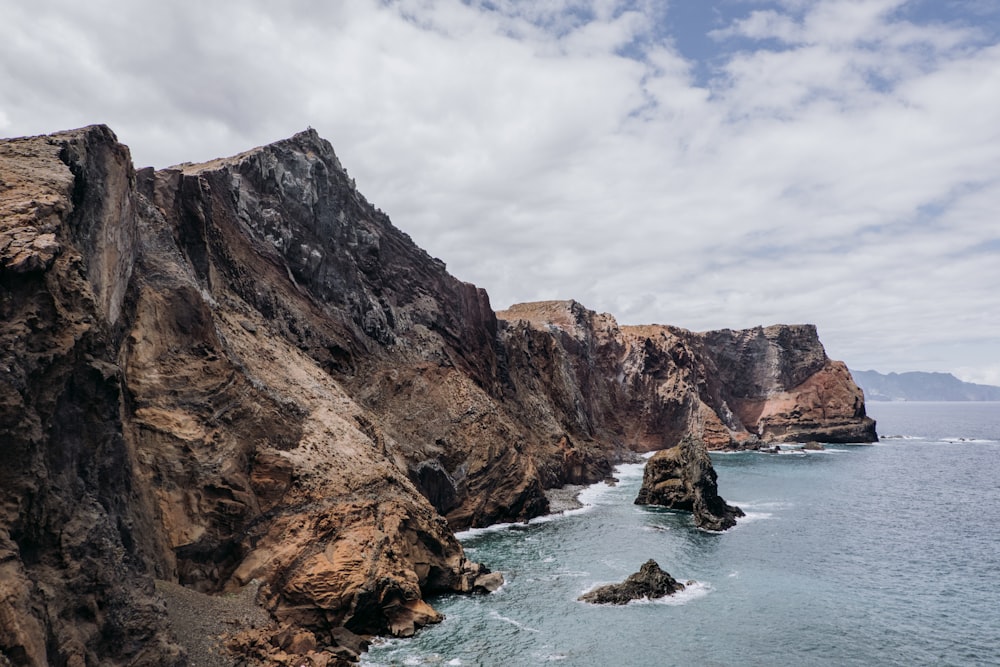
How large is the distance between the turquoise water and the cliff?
14.2ft

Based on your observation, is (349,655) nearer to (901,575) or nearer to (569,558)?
(569,558)

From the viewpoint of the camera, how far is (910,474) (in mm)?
100438

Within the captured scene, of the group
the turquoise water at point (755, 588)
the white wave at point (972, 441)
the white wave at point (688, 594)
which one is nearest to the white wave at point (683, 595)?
the white wave at point (688, 594)

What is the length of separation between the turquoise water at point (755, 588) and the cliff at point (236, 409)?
4319 millimetres

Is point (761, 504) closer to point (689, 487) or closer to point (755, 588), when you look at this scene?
point (689, 487)

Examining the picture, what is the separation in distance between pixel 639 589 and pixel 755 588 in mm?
8565

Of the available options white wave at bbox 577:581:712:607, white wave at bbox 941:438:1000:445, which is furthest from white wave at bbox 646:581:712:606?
white wave at bbox 941:438:1000:445

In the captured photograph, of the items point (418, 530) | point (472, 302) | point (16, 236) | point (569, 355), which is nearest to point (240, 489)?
point (418, 530)

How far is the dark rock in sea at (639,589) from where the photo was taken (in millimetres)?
42156

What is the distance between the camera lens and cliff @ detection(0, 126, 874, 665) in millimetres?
23172

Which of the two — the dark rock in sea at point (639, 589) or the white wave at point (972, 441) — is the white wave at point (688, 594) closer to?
the dark rock in sea at point (639, 589)

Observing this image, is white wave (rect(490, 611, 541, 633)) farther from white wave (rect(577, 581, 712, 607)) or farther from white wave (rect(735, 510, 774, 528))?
white wave (rect(735, 510, 774, 528))

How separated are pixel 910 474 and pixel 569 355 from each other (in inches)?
2231

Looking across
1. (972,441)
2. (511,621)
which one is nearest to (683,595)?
(511,621)
